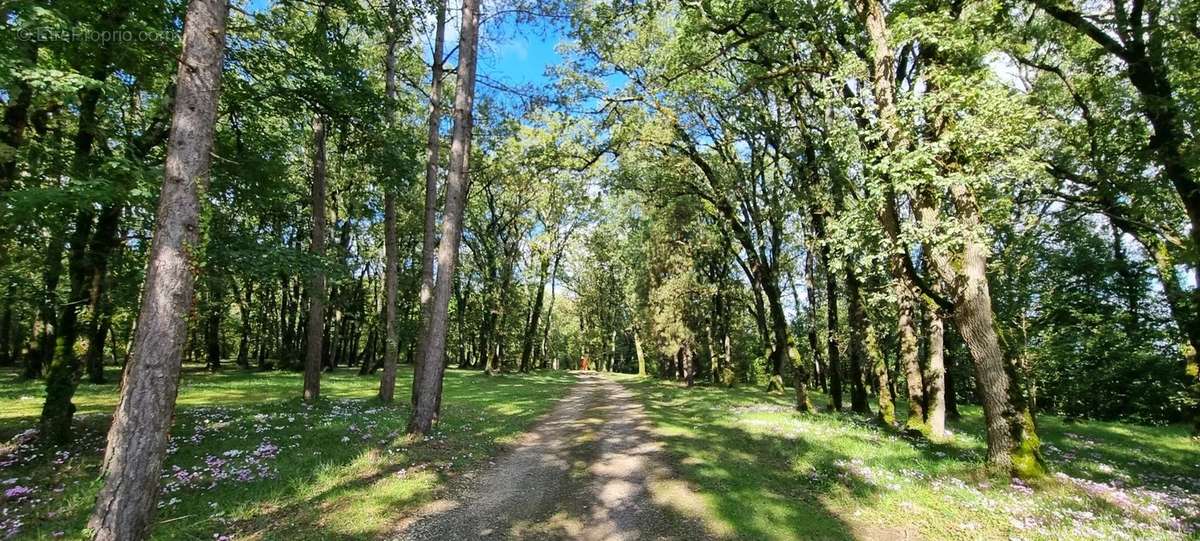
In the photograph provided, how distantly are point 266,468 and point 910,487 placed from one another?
411 inches

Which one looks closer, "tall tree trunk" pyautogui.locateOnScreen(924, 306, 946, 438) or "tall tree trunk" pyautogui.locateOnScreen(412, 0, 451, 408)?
"tall tree trunk" pyautogui.locateOnScreen(924, 306, 946, 438)

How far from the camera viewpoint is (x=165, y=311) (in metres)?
5.18

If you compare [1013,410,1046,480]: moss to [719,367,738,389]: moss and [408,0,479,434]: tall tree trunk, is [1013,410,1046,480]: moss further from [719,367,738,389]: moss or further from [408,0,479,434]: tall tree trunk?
[719,367,738,389]: moss

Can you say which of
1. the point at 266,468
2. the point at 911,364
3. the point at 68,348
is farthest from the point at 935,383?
the point at 68,348

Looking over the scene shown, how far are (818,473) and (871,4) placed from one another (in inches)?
358

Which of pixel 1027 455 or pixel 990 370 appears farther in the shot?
pixel 990 370

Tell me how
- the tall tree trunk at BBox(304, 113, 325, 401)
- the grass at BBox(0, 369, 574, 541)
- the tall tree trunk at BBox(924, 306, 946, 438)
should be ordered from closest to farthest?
the grass at BBox(0, 369, 574, 541)
the tall tree trunk at BBox(924, 306, 946, 438)
the tall tree trunk at BBox(304, 113, 325, 401)

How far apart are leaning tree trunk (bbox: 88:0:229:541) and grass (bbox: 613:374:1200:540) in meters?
6.58

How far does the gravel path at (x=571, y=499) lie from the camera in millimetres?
6332

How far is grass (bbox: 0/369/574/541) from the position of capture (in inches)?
237

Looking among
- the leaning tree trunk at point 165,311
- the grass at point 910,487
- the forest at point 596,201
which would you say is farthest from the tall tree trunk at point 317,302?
the grass at point 910,487

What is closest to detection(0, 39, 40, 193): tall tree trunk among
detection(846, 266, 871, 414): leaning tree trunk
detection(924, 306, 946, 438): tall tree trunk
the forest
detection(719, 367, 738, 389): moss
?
the forest

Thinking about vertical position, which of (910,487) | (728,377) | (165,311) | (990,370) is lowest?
(728,377)

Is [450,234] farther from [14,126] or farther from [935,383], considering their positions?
[935,383]
